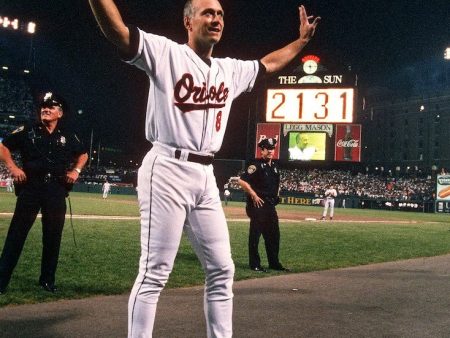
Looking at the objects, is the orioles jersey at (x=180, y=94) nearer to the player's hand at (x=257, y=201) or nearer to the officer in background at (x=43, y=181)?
the officer in background at (x=43, y=181)

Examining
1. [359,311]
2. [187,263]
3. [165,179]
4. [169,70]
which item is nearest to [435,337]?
[359,311]

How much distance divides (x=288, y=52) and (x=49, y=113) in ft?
9.41

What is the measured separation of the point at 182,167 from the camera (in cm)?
285

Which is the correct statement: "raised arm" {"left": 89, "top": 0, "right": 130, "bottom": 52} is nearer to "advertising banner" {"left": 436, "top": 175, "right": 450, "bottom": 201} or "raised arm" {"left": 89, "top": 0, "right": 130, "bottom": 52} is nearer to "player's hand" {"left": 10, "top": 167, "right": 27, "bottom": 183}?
"player's hand" {"left": 10, "top": 167, "right": 27, "bottom": 183}

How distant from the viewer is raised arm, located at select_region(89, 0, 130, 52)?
2.52 m

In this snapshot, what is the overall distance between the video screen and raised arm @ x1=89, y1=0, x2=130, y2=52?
3956 cm

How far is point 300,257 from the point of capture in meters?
9.48

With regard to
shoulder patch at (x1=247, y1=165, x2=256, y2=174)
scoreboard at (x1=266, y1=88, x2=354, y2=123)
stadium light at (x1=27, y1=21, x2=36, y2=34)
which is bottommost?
shoulder patch at (x1=247, y1=165, x2=256, y2=174)

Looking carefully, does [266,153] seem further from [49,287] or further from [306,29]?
[306,29]

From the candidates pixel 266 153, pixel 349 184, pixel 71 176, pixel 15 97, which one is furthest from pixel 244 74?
pixel 15 97

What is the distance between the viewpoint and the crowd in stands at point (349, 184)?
181 ft

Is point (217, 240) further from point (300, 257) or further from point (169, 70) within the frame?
point (300, 257)

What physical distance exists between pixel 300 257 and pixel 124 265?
362 cm

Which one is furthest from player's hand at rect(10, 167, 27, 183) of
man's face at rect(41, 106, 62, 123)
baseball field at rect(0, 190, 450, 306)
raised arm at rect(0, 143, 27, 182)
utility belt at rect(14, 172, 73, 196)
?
baseball field at rect(0, 190, 450, 306)
